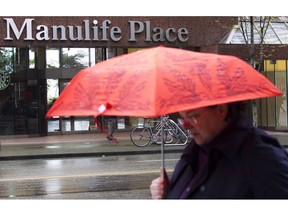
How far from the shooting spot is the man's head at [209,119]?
212 centimetres

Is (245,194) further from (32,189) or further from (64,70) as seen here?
(64,70)

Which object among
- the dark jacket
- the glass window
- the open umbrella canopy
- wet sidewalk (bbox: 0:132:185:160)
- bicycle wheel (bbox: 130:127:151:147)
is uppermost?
the glass window

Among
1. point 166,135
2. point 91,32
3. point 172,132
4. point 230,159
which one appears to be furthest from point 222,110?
point 91,32

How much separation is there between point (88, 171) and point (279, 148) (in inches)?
377

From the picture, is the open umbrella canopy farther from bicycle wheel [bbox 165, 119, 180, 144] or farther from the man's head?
bicycle wheel [bbox 165, 119, 180, 144]

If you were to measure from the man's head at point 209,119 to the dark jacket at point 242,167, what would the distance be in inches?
1.6

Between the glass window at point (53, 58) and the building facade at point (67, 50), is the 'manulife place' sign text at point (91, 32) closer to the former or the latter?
the building facade at point (67, 50)

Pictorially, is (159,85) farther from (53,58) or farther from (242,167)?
(53,58)

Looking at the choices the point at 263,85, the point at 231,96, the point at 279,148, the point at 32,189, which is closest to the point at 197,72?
the point at 231,96

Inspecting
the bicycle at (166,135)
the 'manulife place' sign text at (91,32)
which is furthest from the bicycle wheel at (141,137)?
the 'manulife place' sign text at (91,32)

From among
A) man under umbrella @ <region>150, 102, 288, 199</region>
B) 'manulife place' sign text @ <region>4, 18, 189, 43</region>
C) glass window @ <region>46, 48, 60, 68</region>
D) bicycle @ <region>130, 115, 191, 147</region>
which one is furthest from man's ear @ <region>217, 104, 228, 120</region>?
glass window @ <region>46, 48, 60, 68</region>

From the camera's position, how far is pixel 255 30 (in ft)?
69.6

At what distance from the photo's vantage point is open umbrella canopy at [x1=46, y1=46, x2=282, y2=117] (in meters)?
1.99

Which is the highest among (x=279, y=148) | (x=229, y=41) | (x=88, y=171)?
(x=229, y=41)
